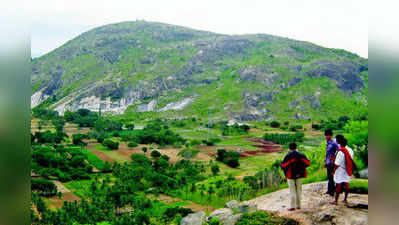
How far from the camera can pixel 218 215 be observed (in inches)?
483

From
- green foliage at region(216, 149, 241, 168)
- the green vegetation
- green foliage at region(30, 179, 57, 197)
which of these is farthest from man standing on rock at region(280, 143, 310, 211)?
green foliage at region(216, 149, 241, 168)

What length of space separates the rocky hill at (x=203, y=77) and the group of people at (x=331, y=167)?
85251 millimetres

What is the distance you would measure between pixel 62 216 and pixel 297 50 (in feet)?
476

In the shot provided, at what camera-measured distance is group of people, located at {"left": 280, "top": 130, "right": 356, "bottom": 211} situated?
792 cm

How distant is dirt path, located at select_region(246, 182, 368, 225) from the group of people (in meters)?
0.24

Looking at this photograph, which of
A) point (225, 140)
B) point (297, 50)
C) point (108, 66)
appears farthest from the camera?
point (297, 50)

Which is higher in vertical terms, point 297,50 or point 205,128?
point 297,50

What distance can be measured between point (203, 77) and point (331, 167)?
396 ft

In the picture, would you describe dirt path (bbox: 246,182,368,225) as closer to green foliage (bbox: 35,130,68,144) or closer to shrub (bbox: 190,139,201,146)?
shrub (bbox: 190,139,201,146)

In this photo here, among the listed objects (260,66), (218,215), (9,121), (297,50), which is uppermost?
(297,50)

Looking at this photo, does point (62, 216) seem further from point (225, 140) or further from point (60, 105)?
point (60, 105)

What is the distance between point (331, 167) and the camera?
8.91 m

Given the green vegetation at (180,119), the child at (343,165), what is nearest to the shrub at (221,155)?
the green vegetation at (180,119)

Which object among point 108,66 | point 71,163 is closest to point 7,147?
point 71,163
